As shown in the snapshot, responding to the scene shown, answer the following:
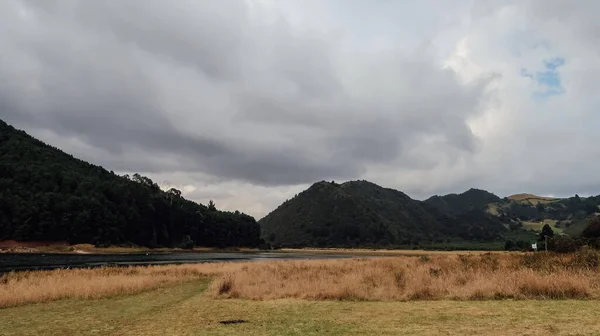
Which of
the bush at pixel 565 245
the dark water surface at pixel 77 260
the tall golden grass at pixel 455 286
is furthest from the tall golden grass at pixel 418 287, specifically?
the bush at pixel 565 245

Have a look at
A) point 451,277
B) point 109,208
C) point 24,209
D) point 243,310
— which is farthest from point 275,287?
point 109,208

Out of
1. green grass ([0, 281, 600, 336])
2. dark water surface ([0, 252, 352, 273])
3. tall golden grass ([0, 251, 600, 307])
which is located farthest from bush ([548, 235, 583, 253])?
dark water surface ([0, 252, 352, 273])

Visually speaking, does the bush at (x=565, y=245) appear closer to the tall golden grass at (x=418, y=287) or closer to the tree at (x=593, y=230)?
the tree at (x=593, y=230)

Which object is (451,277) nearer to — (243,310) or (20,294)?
(243,310)

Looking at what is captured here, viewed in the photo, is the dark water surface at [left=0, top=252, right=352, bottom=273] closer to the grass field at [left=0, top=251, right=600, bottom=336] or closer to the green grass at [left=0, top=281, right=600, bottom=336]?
the grass field at [left=0, top=251, right=600, bottom=336]

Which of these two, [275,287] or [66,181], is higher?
[66,181]

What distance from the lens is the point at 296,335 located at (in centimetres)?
1321

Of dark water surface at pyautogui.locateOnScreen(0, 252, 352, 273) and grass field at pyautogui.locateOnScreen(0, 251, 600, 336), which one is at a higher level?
grass field at pyautogui.locateOnScreen(0, 251, 600, 336)

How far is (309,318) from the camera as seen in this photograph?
16516 mm

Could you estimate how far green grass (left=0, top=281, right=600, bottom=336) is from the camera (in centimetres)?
1341

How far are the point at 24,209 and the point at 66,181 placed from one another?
2867 centimetres

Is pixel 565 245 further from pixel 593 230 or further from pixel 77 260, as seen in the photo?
pixel 77 260

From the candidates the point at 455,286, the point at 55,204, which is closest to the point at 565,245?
the point at 455,286

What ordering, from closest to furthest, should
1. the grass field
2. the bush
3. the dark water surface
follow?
1. the grass field
2. the bush
3. the dark water surface
